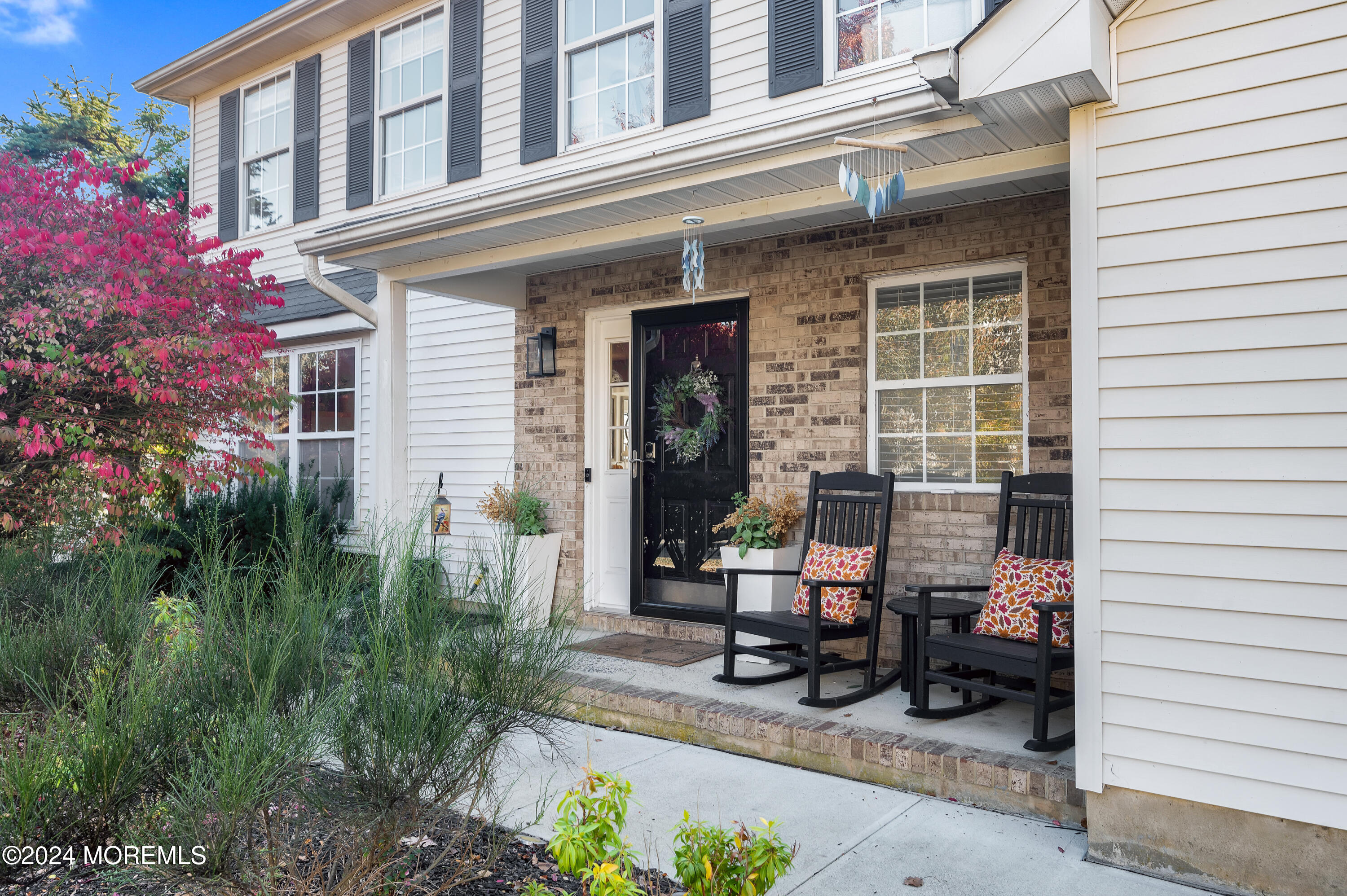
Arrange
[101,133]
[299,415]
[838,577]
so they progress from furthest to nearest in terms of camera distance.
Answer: [101,133] → [299,415] → [838,577]

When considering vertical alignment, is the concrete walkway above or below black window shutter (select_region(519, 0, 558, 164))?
below

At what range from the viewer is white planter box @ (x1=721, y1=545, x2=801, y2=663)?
4.85 meters

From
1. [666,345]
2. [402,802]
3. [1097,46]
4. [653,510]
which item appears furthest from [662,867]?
[666,345]

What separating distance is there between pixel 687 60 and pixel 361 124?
3.40 meters

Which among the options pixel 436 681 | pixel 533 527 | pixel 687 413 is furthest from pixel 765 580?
pixel 436 681

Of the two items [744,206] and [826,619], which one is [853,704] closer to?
[826,619]

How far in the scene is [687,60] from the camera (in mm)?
5758

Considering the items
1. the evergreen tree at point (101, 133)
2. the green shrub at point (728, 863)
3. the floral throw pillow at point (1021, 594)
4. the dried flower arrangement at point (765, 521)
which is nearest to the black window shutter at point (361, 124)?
the dried flower arrangement at point (765, 521)

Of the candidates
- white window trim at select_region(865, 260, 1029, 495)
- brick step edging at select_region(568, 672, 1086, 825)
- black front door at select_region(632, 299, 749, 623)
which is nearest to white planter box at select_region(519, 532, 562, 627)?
black front door at select_region(632, 299, 749, 623)

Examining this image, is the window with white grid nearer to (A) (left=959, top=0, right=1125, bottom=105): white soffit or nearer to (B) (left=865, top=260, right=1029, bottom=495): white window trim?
(B) (left=865, top=260, right=1029, bottom=495): white window trim

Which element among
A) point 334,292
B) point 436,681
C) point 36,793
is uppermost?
point 334,292

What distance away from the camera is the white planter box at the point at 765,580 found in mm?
4848

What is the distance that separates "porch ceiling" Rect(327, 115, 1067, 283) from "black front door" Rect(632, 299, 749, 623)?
0.54 meters

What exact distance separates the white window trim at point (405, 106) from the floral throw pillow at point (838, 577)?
4471 mm
